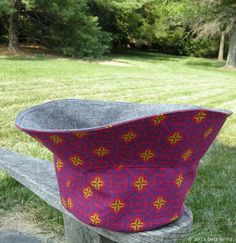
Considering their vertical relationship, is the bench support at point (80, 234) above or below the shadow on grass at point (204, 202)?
above

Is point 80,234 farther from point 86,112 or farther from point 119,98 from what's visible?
point 119,98

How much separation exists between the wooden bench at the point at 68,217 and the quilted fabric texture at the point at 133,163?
0.12ft

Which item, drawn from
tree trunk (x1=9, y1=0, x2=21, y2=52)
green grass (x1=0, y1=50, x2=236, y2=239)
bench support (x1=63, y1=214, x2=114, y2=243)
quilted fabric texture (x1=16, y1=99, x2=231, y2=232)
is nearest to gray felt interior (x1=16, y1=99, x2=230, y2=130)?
quilted fabric texture (x1=16, y1=99, x2=231, y2=232)

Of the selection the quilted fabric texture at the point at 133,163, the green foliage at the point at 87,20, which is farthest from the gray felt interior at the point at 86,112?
the green foliage at the point at 87,20

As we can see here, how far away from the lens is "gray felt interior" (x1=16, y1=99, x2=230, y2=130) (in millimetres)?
2045

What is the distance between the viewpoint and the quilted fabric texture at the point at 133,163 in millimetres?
1517

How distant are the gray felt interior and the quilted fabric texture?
29 cm

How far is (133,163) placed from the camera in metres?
1.60

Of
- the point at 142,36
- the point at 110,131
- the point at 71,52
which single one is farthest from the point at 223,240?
the point at 142,36

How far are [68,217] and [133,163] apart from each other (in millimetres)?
556

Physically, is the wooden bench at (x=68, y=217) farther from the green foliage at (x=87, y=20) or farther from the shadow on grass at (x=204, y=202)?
the green foliage at (x=87, y=20)

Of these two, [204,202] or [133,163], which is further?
[204,202]

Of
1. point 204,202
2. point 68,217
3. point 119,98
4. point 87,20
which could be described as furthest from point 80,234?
point 87,20

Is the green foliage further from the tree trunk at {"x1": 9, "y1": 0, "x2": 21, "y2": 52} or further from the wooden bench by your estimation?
the wooden bench
